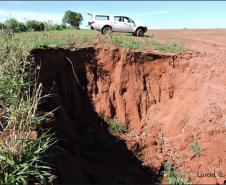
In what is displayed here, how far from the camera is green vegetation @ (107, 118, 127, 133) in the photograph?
11767 mm

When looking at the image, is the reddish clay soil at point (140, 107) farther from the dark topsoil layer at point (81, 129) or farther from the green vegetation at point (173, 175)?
the green vegetation at point (173, 175)

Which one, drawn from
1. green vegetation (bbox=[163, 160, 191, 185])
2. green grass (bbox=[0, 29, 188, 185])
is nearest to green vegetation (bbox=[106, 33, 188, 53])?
green vegetation (bbox=[163, 160, 191, 185])

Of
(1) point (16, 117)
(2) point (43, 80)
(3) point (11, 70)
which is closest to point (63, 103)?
(2) point (43, 80)

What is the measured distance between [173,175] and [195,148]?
0.94 meters

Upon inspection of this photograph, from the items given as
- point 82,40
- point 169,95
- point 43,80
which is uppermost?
point 82,40

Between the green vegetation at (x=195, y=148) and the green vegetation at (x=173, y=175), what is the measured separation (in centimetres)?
67

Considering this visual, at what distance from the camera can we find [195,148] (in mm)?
10555

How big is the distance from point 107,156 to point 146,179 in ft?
3.91

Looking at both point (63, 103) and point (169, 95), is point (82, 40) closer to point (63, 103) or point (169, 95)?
point (63, 103)

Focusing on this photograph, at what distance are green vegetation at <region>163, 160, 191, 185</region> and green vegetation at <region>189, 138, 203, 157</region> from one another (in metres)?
0.67

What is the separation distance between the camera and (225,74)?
39.4 ft

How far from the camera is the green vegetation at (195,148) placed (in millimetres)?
10461

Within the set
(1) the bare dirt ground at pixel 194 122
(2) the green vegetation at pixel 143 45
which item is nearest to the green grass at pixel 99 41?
(2) the green vegetation at pixel 143 45

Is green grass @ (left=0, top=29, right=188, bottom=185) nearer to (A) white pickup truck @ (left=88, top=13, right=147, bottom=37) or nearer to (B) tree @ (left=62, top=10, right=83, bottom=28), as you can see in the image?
(A) white pickup truck @ (left=88, top=13, right=147, bottom=37)
